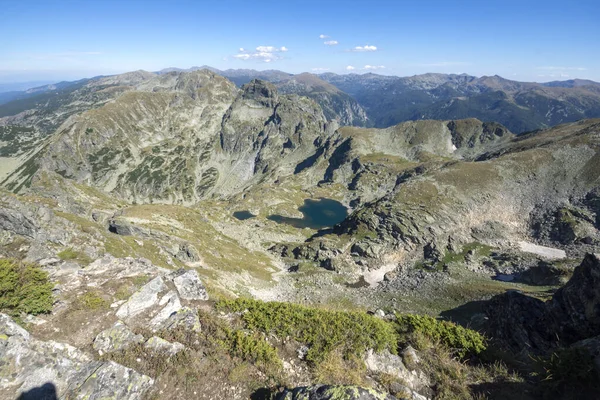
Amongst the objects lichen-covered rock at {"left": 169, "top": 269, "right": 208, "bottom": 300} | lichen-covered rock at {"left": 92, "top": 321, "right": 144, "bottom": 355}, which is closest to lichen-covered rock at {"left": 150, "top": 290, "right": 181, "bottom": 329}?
lichen-covered rock at {"left": 169, "top": 269, "right": 208, "bottom": 300}

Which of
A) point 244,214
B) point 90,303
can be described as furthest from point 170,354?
point 244,214

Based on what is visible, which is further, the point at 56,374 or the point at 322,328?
the point at 322,328

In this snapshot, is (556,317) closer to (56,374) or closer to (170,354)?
(170,354)

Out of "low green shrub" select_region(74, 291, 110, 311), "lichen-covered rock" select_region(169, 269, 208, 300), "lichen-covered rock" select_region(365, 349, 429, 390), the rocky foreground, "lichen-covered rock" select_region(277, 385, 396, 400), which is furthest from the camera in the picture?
"lichen-covered rock" select_region(169, 269, 208, 300)

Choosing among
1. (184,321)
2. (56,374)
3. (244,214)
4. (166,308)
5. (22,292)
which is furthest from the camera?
(244,214)

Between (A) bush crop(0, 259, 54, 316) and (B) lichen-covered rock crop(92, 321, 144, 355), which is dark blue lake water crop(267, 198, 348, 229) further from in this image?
(B) lichen-covered rock crop(92, 321, 144, 355)

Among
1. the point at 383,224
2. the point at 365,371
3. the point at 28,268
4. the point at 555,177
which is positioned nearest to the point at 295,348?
the point at 365,371

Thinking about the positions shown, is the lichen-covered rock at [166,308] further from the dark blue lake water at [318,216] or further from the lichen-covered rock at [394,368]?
the dark blue lake water at [318,216]
